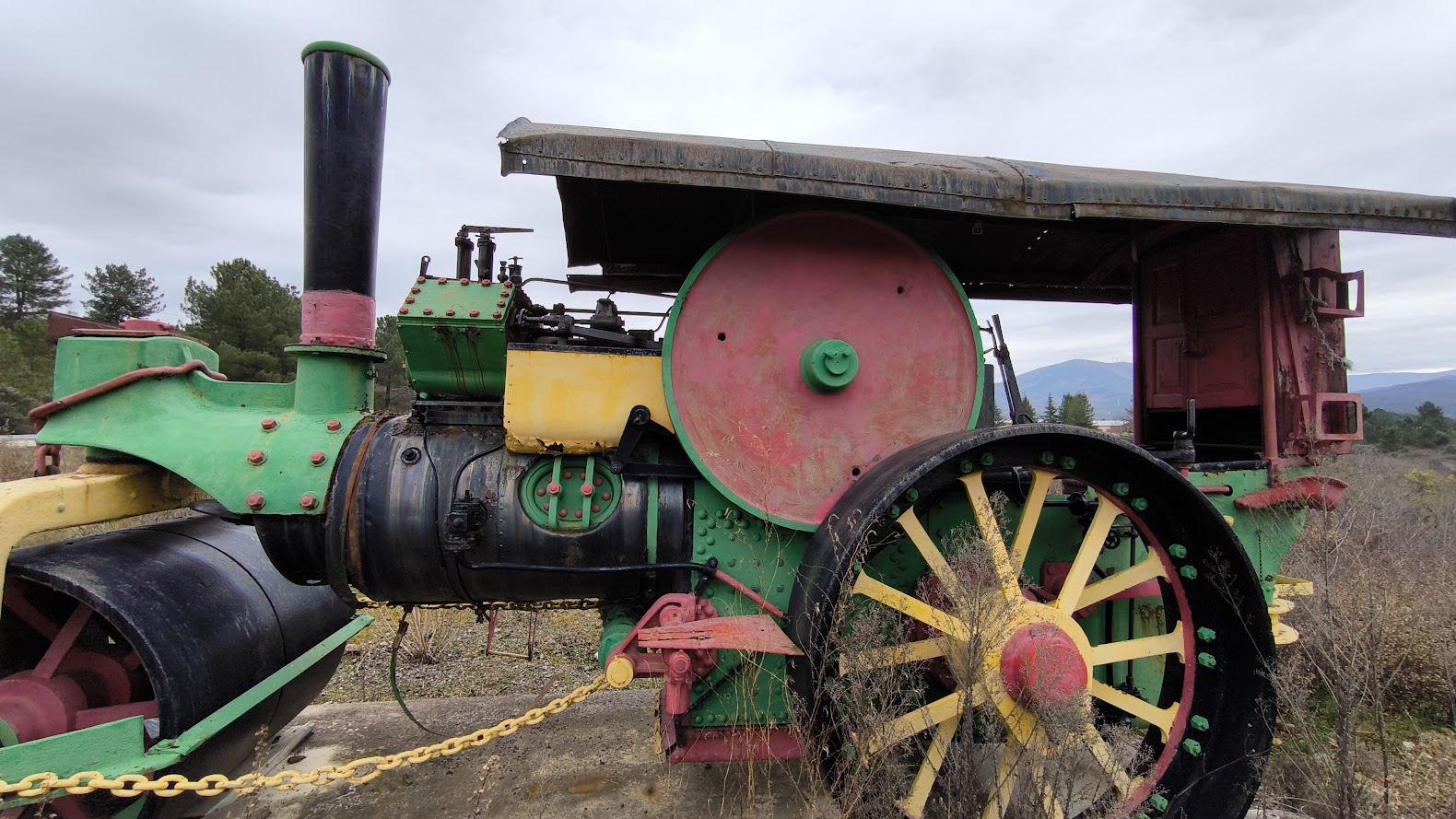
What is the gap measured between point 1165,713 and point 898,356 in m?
1.72

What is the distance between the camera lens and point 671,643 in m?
2.17

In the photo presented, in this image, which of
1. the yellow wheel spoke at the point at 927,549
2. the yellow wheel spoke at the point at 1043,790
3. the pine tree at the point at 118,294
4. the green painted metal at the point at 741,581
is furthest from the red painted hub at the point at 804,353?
the pine tree at the point at 118,294

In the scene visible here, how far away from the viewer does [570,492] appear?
2604 mm

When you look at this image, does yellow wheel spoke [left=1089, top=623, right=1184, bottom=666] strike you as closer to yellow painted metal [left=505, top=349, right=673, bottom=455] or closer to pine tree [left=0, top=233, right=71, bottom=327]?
yellow painted metal [left=505, top=349, right=673, bottom=455]

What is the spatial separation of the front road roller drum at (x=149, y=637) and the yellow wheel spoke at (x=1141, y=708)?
11.0 ft

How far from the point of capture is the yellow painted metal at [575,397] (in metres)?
2.52

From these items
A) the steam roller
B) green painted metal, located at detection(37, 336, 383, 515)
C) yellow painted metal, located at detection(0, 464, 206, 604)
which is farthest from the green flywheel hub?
yellow painted metal, located at detection(0, 464, 206, 604)

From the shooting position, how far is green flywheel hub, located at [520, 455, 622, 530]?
2.56 meters

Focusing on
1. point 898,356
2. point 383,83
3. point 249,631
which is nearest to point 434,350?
point 383,83

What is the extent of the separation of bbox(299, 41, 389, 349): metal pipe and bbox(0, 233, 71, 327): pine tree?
133 ft

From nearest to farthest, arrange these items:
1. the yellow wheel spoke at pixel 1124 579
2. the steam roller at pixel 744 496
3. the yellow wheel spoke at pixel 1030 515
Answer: the steam roller at pixel 744 496
the yellow wheel spoke at pixel 1030 515
the yellow wheel spoke at pixel 1124 579

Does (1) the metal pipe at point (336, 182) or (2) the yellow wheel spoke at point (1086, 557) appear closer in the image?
(2) the yellow wheel spoke at point (1086, 557)

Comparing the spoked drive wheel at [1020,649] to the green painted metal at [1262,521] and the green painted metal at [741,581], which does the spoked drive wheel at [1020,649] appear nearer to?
the green painted metal at [741,581]

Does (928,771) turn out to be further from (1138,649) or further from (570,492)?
(570,492)
